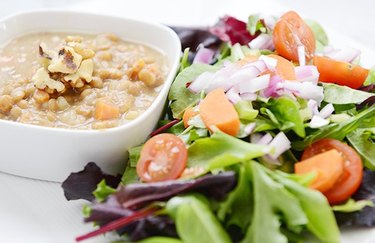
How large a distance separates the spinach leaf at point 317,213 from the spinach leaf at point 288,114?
33 cm

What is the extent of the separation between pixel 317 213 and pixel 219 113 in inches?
25.0

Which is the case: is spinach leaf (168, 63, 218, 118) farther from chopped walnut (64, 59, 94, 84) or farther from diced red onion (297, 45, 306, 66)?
diced red onion (297, 45, 306, 66)

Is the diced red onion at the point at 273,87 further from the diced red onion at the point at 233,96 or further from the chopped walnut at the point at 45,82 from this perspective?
the chopped walnut at the point at 45,82

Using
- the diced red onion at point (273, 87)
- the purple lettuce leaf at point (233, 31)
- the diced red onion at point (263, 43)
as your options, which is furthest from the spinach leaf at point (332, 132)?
the purple lettuce leaf at point (233, 31)

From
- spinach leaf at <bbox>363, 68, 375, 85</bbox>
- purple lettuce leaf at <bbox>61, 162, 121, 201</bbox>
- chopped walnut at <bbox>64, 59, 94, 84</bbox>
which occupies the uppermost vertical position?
spinach leaf at <bbox>363, 68, 375, 85</bbox>

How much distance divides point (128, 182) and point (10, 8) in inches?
107

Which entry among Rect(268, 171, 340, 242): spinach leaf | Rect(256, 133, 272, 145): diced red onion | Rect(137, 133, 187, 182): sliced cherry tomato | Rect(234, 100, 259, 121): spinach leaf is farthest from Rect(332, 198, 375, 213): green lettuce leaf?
Rect(137, 133, 187, 182): sliced cherry tomato

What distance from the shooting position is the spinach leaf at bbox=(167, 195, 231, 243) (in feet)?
7.34

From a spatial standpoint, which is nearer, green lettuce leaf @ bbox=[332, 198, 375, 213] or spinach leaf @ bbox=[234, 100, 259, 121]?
green lettuce leaf @ bbox=[332, 198, 375, 213]

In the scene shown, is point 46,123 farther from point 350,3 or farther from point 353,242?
point 350,3

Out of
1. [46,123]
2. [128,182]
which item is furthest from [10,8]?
[128,182]

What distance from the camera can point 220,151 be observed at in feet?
8.43

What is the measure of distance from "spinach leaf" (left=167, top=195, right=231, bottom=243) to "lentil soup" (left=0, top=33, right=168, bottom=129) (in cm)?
67

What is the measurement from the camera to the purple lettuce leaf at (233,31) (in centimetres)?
371
